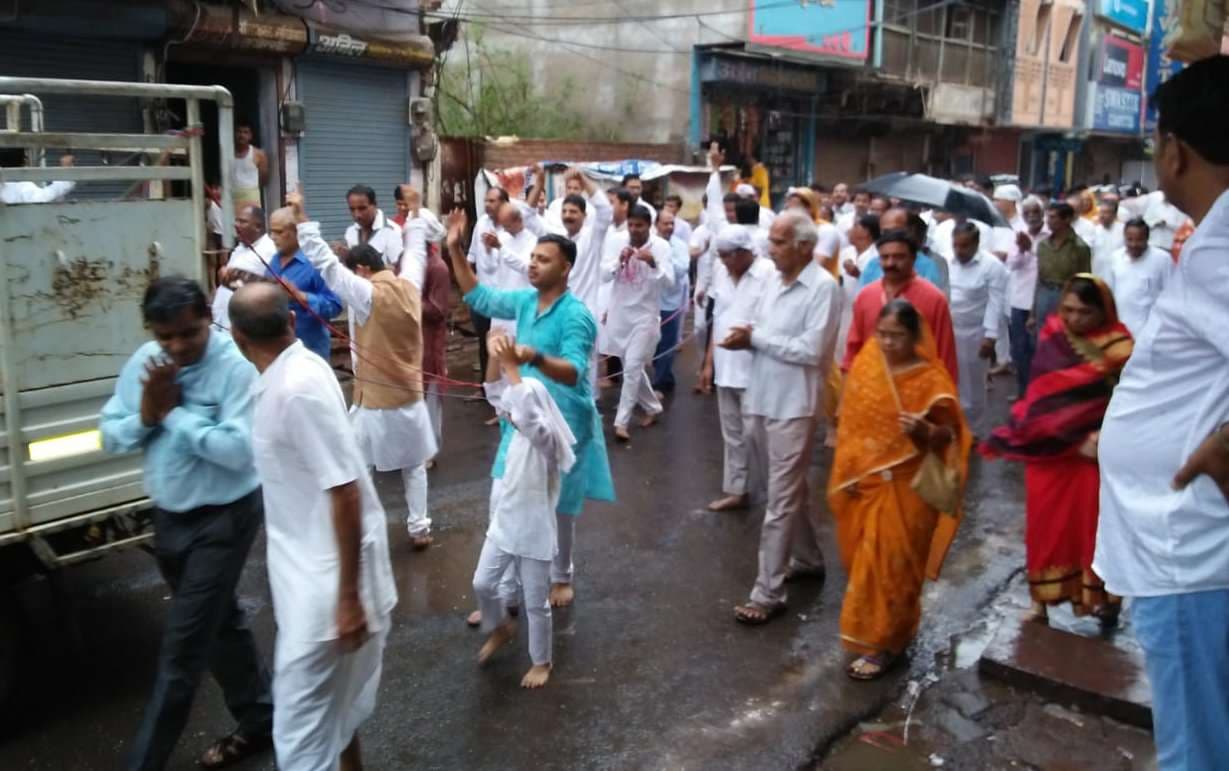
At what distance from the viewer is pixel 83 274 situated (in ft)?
12.4

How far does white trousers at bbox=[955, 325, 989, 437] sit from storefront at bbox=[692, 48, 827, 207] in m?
10.1

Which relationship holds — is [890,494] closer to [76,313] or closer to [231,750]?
[231,750]

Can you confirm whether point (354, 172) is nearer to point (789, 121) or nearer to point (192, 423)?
point (192, 423)

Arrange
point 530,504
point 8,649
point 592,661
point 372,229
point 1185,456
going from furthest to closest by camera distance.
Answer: point 372,229 < point 592,661 < point 530,504 < point 8,649 < point 1185,456

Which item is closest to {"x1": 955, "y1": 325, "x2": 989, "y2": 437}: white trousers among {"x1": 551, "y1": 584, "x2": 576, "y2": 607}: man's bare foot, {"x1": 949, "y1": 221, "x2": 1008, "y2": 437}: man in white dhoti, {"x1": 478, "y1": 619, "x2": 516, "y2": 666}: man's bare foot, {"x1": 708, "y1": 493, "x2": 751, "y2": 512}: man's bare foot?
{"x1": 949, "y1": 221, "x2": 1008, "y2": 437}: man in white dhoti

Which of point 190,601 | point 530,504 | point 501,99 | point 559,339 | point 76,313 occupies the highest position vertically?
point 501,99

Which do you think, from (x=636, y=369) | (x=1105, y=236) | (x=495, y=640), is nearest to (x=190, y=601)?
(x=495, y=640)

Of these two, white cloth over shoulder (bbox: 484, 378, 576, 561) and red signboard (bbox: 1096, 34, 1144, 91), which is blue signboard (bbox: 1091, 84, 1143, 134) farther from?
white cloth over shoulder (bbox: 484, 378, 576, 561)

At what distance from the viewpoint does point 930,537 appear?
4332mm

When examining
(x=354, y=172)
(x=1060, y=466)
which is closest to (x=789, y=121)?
(x=354, y=172)

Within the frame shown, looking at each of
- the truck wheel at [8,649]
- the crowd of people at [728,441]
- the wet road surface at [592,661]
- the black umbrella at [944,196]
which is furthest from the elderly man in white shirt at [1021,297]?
the truck wheel at [8,649]

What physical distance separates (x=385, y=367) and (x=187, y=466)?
7.55 ft

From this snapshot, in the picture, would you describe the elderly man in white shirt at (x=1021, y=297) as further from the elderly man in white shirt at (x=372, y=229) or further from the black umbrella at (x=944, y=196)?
the elderly man in white shirt at (x=372, y=229)

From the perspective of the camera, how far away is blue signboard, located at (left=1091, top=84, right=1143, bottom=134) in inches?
1197
